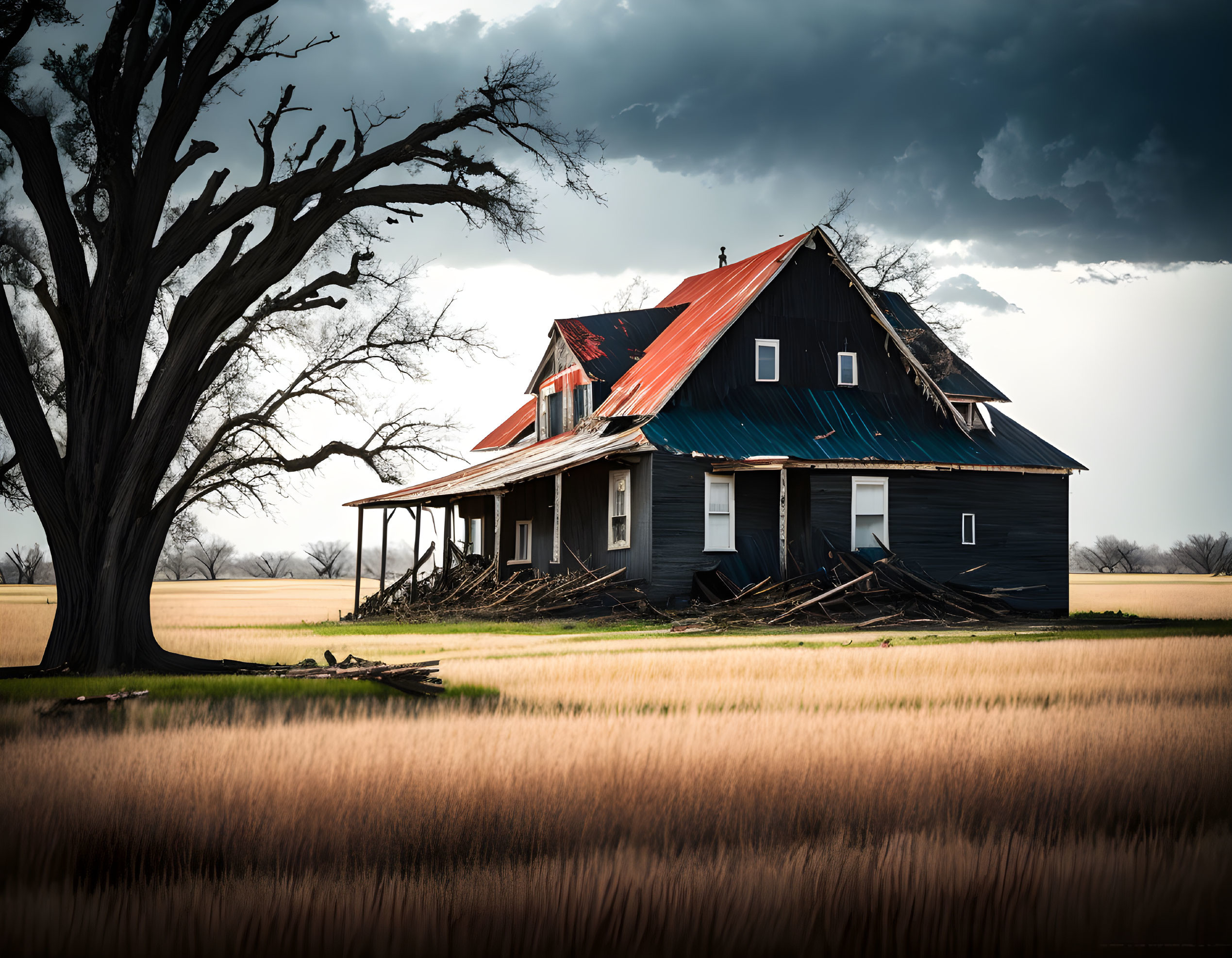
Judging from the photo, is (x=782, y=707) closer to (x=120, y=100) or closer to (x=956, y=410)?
(x=120, y=100)

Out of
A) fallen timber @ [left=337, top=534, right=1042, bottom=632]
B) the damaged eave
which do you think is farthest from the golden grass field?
the damaged eave

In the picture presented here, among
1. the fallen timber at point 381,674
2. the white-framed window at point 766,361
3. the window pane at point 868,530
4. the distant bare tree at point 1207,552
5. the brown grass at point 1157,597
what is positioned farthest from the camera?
the distant bare tree at point 1207,552

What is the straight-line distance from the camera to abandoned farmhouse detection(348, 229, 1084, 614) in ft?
93.3

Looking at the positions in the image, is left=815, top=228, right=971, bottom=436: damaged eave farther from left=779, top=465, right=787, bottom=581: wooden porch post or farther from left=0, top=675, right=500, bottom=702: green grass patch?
left=0, top=675, right=500, bottom=702: green grass patch

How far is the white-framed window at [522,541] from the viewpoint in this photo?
37125 millimetres

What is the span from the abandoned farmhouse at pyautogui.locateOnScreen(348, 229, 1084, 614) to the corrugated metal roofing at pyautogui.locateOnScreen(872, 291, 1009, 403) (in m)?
0.12

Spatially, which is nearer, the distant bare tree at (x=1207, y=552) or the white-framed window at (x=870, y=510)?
the white-framed window at (x=870, y=510)

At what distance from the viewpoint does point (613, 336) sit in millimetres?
36344

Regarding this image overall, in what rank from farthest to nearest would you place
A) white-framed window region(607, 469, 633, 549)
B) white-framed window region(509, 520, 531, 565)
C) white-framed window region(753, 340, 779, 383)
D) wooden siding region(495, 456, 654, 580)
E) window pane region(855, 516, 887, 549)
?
white-framed window region(509, 520, 531, 565) < white-framed window region(753, 340, 779, 383) < window pane region(855, 516, 887, 549) < white-framed window region(607, 469, 633, 549) < wooden siding region(495, 456, 654, 580)

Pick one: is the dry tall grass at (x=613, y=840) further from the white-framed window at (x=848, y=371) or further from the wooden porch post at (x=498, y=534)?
the white-framed window at (x=848, y=371)

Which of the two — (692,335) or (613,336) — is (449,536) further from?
(692,335)

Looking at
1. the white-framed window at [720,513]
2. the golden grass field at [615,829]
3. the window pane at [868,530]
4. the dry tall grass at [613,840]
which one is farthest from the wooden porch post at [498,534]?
the dry tall grass at [613,840]

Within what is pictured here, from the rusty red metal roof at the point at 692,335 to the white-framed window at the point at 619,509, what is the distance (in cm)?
172

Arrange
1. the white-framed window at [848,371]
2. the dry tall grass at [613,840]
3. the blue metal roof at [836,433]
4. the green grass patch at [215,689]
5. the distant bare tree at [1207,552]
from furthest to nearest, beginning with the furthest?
the distant bare tree at [1207,552]
the white-framed window at [848,371]
the blue metal roof at [836,433]
the green grass patch at [215,689]
the dry tall grass at [613,840]
